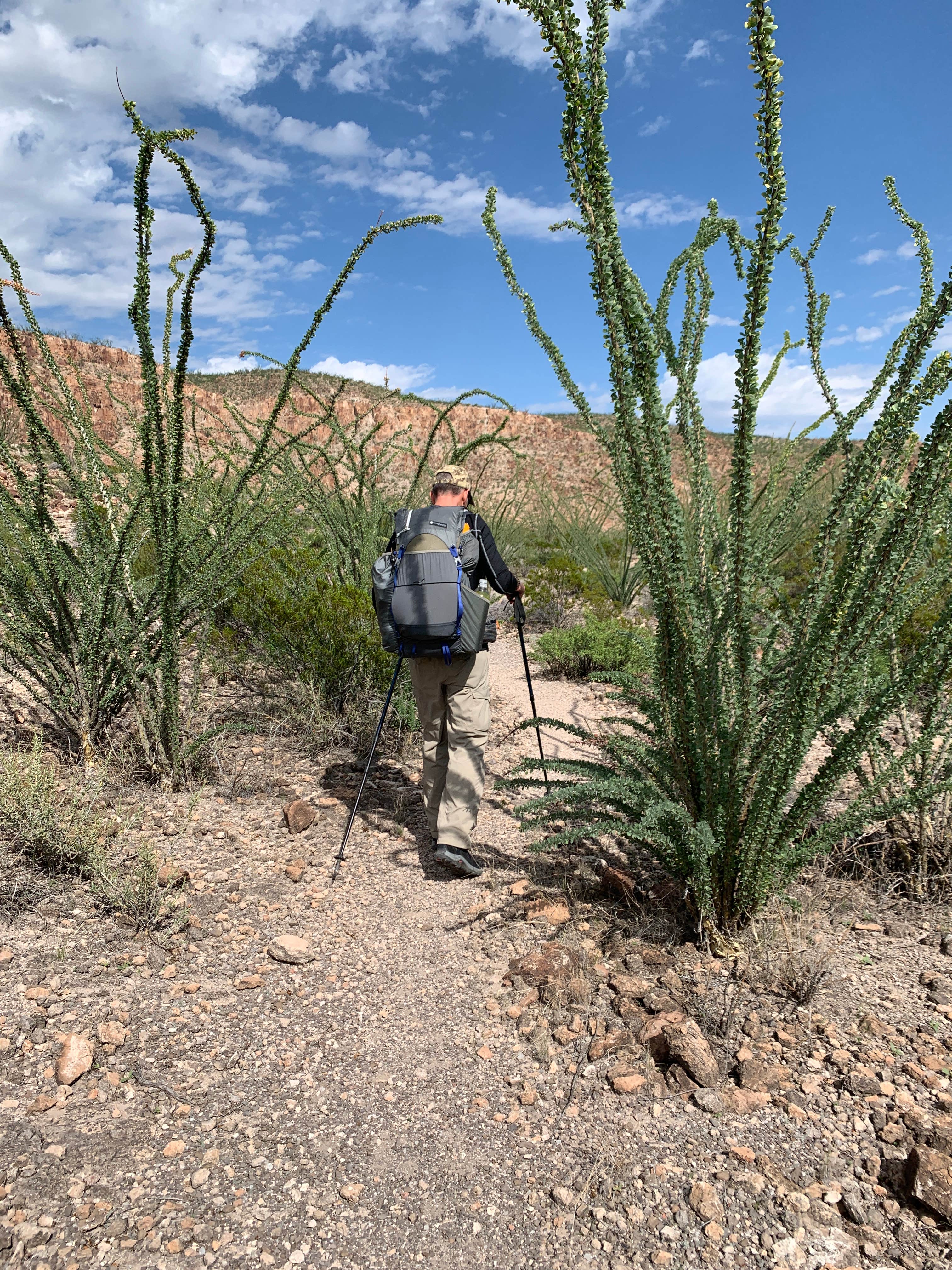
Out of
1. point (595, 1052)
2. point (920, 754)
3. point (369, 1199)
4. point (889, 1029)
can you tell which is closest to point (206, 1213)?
point (369, 1199)

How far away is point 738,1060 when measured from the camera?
2.28 meters

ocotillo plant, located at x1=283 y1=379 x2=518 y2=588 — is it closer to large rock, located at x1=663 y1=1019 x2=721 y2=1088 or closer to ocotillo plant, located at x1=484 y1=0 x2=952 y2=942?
ocotillo plant, located at x1=484 y1=0 x2=952 y2=942

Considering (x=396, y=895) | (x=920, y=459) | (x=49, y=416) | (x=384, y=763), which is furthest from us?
(x=49, y=416)

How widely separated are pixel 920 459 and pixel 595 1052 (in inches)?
79.8

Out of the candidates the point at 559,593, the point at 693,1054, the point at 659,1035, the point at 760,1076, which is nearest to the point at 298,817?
the point at 659,1035

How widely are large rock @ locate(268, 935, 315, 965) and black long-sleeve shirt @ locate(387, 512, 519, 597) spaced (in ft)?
5.87

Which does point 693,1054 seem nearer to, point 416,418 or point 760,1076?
point 760,1076

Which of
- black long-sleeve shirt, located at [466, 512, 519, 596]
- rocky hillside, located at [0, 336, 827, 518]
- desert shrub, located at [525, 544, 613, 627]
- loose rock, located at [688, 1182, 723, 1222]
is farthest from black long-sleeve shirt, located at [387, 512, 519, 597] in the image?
rocky hillside, located at [0, 336, 827, 518]

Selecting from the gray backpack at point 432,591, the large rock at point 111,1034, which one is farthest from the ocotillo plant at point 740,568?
the large rock at point 111,1034

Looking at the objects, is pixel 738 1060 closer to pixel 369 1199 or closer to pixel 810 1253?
pixel 810 1253

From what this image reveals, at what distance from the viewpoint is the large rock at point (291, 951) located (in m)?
3.01

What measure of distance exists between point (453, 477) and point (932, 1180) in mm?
3318

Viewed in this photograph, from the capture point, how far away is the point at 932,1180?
177 cm

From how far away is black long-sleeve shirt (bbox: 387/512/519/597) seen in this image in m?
3.91
